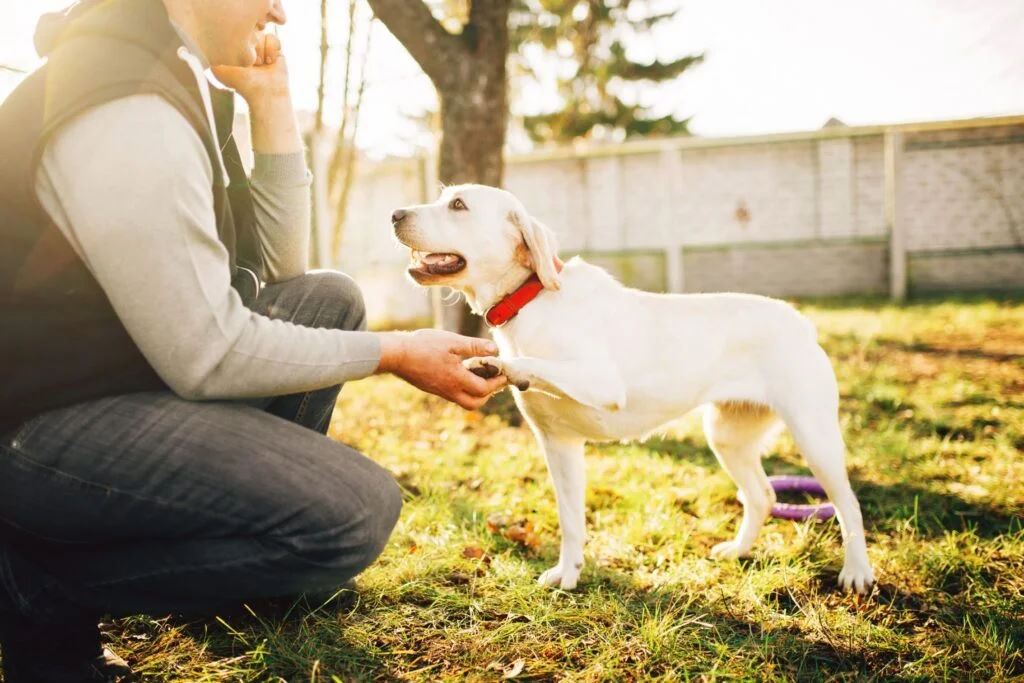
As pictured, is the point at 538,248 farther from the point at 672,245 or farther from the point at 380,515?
the point at 672,245

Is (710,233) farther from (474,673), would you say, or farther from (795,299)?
(474,673)

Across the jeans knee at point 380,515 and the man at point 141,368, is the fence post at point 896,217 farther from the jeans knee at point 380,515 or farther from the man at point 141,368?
the man at point 141,368

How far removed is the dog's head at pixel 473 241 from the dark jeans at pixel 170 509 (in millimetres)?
1038

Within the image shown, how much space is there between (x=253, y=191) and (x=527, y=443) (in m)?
2.22

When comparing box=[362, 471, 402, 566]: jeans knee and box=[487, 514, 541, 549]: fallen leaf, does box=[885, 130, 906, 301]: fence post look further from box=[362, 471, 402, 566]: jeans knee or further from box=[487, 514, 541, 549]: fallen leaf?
box=[362, 471, 402, 566]: jeans knee

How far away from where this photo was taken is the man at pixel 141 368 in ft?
4.67

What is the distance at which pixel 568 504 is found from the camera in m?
2.61

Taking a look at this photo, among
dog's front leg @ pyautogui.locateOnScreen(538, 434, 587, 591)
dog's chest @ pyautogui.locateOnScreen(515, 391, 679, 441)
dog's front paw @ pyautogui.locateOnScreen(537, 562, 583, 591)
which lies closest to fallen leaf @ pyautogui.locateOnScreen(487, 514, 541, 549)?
dog's front leg @ pyautogui.locateOnScreen(538, 434, 587, 591)

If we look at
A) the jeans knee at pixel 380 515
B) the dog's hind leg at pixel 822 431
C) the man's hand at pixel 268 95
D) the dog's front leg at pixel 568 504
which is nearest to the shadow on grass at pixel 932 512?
the dog's hind leg at pixel 822 431

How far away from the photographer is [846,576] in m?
2.47

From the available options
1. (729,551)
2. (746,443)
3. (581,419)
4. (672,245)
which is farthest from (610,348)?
(672,245)

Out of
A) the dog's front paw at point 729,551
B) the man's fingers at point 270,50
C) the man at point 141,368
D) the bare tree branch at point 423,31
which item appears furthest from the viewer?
the bare tree branch at point 423,31

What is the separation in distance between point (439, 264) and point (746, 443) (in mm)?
1391

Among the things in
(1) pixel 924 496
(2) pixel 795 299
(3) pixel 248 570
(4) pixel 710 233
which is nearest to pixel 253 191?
(3) pixel 248 570
